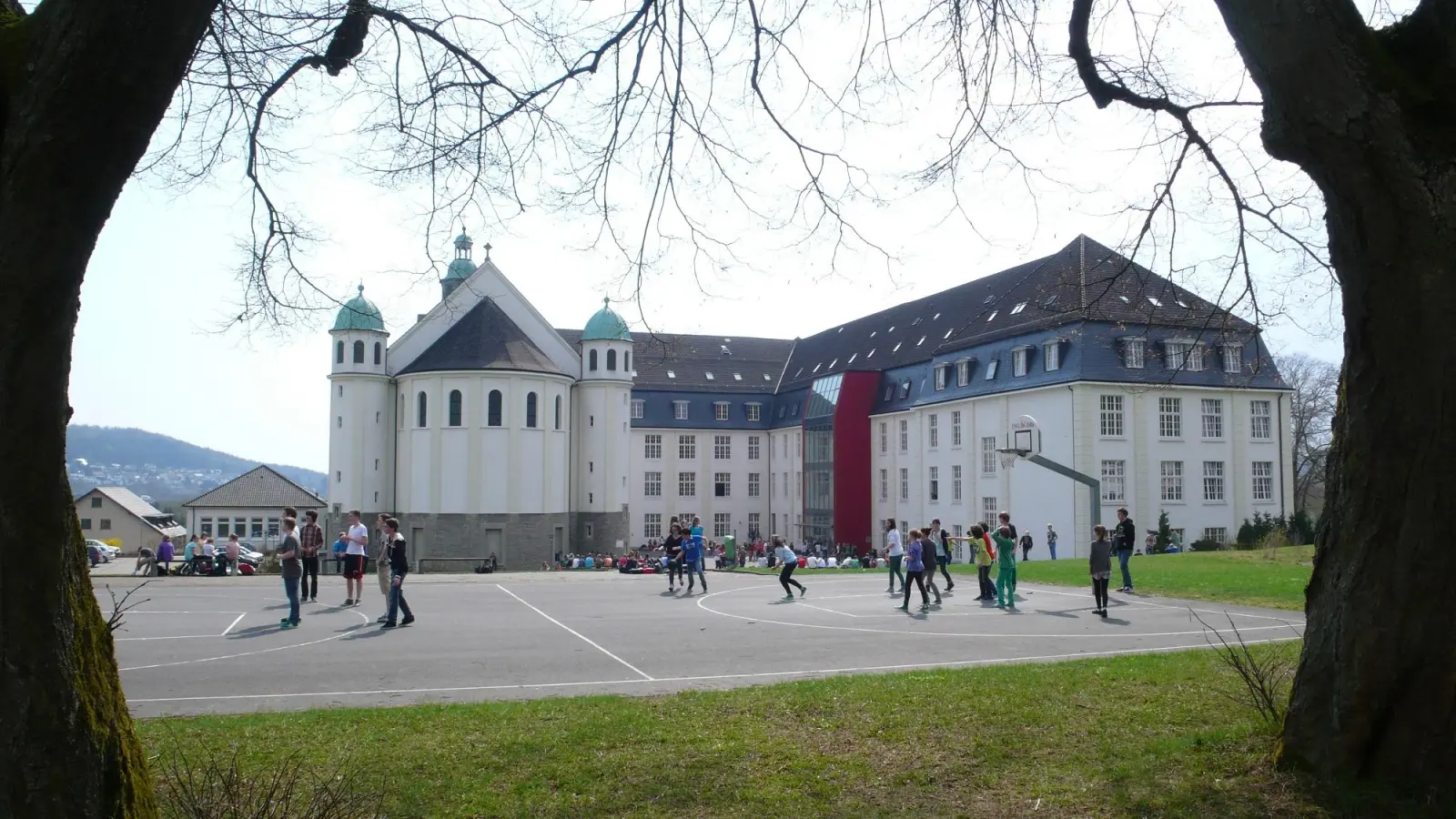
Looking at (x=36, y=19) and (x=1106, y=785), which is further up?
(x=36, y=19)

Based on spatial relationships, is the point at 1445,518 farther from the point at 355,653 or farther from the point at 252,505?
the point at 252,505

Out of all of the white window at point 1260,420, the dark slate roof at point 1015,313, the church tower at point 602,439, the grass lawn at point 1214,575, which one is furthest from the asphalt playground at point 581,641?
the church tower at point 602,439

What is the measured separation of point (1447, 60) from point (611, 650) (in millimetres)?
11061

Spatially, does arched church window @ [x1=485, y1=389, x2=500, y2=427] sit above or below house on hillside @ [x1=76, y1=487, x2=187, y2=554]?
above

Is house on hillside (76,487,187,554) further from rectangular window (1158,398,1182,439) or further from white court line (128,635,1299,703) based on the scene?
white court line (128,635,1299,703)

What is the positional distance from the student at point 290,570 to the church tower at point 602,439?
37661mm

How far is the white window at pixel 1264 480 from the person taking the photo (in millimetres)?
47781

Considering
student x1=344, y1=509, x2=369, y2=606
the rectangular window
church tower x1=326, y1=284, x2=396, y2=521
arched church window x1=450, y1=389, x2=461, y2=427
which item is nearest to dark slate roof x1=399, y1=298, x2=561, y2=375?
arched church window x1=450, y1=389, x2=461, y2=427

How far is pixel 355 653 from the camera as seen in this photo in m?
13.6

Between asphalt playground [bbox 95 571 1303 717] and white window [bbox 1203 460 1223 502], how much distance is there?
2670 centimetres

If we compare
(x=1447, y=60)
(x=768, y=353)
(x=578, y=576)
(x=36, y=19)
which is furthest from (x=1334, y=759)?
(x=768, y=353)

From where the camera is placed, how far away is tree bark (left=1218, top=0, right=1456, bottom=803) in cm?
568

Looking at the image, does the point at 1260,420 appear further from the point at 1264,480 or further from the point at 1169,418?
the point at 1169,418

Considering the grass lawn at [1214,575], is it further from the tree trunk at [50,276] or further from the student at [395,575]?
the tree trunk at [50,276]
